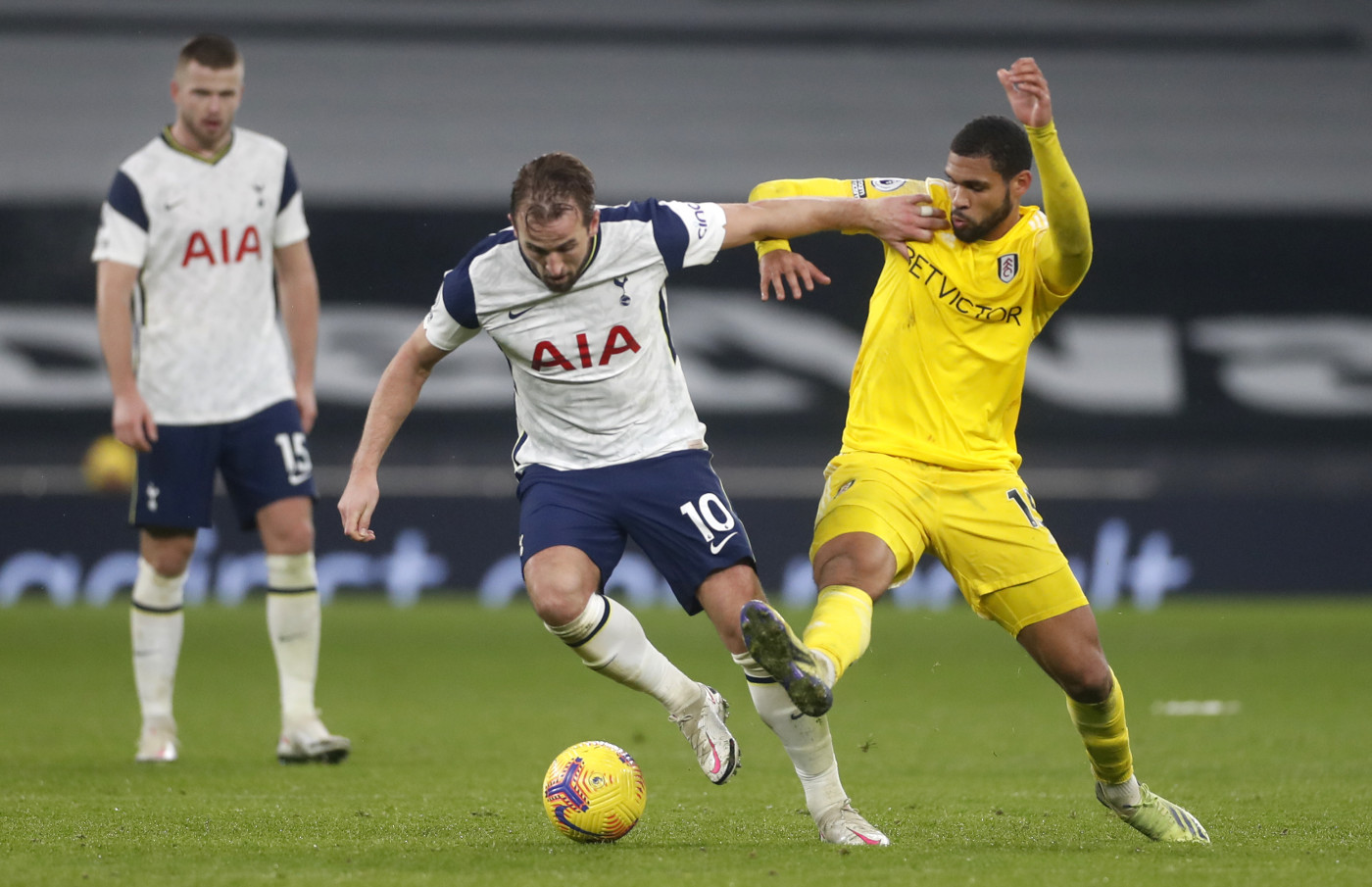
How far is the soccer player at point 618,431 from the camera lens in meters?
4.50

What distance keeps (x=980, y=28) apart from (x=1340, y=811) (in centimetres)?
1424

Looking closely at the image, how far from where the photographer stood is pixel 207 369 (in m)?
6.32

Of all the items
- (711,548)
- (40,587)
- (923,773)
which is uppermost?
(711,548)

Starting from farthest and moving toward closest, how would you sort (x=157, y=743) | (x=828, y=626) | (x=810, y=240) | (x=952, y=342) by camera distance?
(x=810, y=240), (x=157, y=743), (x=952, y=342), (x=828, y=626)

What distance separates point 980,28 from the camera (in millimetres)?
18234

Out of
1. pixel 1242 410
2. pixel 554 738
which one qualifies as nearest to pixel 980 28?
pixel 1242 410

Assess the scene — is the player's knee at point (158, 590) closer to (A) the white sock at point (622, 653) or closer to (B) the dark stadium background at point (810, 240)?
(A) the white sock at point (622, 653)

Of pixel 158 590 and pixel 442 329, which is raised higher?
pixel 442 329

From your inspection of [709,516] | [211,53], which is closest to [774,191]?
[709,516]

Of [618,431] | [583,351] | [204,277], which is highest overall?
[204,277]

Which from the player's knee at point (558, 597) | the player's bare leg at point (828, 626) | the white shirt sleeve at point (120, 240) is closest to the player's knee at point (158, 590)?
the white shirt sleeve at point (120, 240)

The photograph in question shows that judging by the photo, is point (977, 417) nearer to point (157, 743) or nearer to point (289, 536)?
point (289, 536)

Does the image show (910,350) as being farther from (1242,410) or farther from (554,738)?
(1242,410)

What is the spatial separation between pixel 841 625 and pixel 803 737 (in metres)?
0.40
